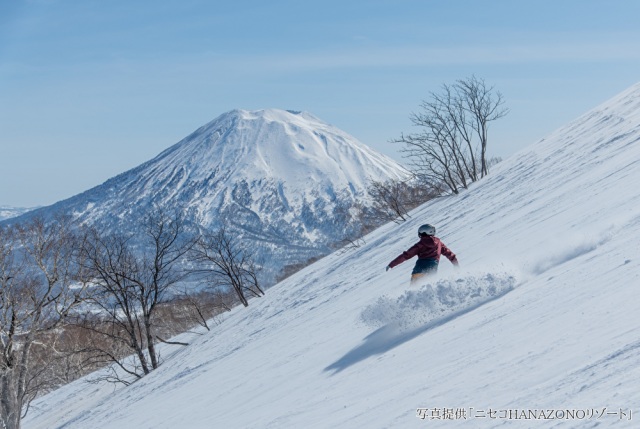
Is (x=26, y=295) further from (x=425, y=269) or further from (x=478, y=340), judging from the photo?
(x=478, y=340)

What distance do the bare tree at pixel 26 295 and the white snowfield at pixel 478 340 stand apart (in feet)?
8.63

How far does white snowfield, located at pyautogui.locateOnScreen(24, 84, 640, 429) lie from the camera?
462 centimetres

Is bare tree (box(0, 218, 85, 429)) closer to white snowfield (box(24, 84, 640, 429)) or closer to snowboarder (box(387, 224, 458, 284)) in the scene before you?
white snowfield (box(24, 84, 640, 429))

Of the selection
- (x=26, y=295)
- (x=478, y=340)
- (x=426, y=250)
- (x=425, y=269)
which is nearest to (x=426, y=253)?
(x=426, y=250)

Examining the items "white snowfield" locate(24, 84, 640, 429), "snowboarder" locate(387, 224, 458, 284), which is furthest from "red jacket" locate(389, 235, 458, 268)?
"white snowfield" locate(24, 84, 640, 429)

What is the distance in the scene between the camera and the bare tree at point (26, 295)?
17.7 metres

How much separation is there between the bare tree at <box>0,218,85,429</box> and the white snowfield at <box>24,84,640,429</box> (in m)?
2.63

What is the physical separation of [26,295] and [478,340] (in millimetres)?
15737

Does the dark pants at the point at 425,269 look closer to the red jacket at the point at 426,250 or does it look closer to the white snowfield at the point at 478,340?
the red jacket at the point at 426,250

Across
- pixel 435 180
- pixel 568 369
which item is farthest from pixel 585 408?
pixel 435 180

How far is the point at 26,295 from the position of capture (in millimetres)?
18500

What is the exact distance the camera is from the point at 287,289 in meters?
26.2

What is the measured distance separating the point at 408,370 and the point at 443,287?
218cm

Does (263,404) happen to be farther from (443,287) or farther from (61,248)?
(61,248)
